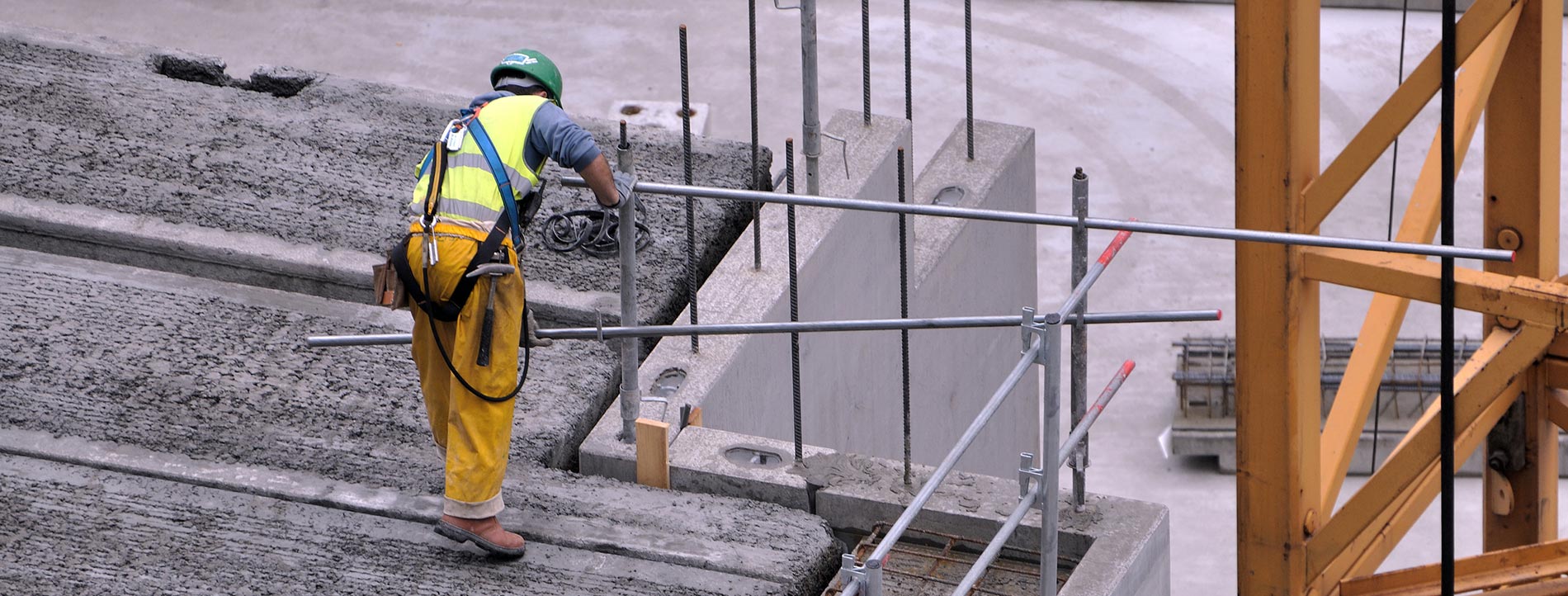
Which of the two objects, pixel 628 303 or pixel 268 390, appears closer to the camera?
pixel 628 303

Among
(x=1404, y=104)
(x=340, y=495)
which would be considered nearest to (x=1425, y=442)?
(x=1404, y=104)

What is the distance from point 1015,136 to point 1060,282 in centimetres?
815

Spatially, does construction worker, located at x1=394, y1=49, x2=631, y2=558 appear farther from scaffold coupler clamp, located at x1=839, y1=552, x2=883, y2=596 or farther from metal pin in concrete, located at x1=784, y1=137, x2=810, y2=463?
scaffold coupler clamp, located at x1=839, y1=552, x2=883, y2=596

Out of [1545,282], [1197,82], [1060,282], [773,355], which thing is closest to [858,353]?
[773,355]

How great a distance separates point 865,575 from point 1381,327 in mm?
3419

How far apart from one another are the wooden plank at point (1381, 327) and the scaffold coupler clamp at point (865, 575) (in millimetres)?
2929

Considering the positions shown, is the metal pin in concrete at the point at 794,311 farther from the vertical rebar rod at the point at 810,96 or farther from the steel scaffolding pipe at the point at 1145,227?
the steel scaffolding pipe at the point at 1145,227

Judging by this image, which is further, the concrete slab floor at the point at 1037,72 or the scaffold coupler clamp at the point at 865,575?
the concrete slab floor at the point at 1037,72

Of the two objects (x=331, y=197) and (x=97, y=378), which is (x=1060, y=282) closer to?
(x=331, y=197)

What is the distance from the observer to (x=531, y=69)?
6227 millimetres

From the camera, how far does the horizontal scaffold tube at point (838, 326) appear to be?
6.05 meters

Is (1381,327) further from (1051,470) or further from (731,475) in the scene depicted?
(731,475)

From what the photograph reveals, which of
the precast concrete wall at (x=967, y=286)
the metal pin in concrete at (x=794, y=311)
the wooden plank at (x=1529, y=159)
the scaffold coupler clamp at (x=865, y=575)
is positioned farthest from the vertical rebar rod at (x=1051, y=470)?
the precast concrete wall at (x=967, y=286)

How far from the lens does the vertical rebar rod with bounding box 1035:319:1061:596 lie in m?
5.70
